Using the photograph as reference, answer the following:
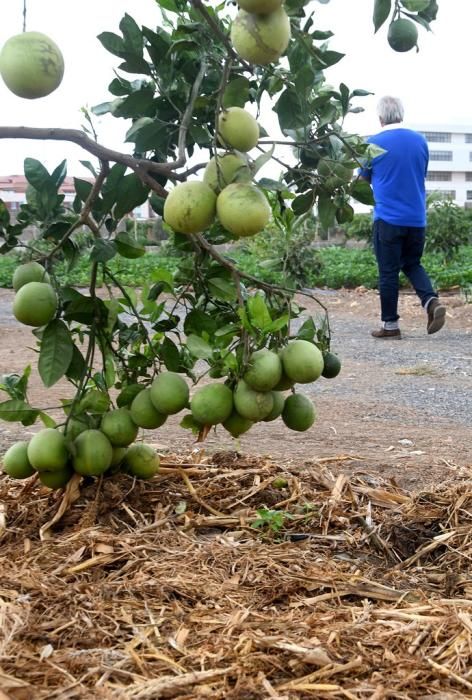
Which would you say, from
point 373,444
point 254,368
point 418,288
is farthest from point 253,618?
point 418,288

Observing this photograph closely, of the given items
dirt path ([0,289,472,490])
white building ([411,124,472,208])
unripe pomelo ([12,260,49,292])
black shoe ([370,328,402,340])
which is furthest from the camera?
white building ([411,124,472,208])

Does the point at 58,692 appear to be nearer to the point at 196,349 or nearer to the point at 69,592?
the point at 69,592

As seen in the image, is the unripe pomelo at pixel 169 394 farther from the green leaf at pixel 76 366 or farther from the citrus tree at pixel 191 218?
the green leaf at pixel 76 366

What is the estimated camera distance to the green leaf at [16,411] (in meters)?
2.58

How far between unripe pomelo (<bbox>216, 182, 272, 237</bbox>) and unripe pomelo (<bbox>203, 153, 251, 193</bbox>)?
0.08 m

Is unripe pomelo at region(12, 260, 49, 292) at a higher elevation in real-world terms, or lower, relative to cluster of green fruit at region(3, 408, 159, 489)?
higher

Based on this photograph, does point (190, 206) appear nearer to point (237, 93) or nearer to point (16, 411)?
point (237, 93)

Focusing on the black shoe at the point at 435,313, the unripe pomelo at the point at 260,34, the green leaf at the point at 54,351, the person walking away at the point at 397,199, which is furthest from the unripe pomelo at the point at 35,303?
the black shoe at the point at 435,313

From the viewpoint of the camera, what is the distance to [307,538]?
2.53 metres

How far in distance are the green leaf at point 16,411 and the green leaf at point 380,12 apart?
4.89 feet

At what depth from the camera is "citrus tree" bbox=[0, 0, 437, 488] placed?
6.59 ft

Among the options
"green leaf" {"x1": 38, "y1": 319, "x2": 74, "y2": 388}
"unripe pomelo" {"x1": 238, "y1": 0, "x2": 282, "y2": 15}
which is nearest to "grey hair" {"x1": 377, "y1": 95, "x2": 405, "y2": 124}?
"green leaf" {"x1": 38, "y1": 319, "x2": 74, "y2": 388}

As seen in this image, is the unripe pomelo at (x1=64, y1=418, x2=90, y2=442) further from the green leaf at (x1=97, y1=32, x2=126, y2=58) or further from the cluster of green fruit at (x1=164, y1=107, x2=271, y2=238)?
the green leaf at (x1=97, y1=32, x2=126, y2=58)

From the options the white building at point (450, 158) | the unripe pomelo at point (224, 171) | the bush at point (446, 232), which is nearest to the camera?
the unripe pomelo at point (224, 171)
